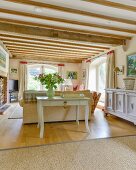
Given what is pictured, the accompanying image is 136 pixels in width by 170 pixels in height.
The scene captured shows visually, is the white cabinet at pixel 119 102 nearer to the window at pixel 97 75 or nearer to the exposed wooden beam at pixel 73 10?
the exposed wooden beam at pixel 73 10

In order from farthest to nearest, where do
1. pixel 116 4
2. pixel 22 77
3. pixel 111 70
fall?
pixel 22 77, pixel 111 70, pixel 116 4

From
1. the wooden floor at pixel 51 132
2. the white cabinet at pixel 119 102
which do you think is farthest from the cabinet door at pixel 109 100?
the wooden floor at pixel 51 132

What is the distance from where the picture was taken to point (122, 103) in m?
4.23

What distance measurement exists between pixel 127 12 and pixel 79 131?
281 cm

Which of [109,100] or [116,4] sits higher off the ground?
[116,4]

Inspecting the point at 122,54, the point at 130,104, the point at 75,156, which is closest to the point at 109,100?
the point at 130,104

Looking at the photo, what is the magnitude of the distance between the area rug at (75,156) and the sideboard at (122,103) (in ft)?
3.95

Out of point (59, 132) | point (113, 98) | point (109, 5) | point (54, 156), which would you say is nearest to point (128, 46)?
point (113, 98)

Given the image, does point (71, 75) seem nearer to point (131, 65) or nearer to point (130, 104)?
point (131, 65)

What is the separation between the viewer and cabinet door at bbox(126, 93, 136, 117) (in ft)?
12.5

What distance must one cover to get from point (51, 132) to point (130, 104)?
7.13 ft

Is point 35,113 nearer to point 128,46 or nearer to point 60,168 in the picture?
point 60,168

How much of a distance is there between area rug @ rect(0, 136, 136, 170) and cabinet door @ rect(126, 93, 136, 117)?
1.16m

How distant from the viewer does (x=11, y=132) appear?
334cm
